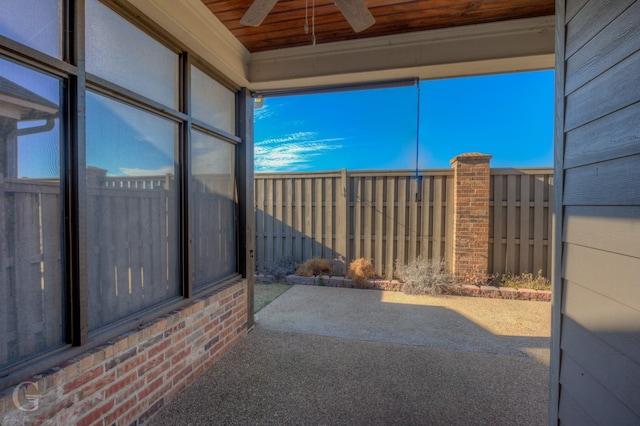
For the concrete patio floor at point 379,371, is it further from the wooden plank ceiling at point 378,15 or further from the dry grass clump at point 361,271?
the wooden plank ceiling at point 378,15

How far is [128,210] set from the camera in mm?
1878

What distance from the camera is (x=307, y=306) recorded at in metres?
4.19

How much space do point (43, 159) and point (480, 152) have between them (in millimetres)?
5161

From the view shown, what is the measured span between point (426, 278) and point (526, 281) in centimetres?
152

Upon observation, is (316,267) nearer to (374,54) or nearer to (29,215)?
(374,54)

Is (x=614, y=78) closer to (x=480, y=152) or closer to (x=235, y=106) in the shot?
(x=235, y=106)

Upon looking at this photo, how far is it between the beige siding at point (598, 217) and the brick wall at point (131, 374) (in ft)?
7.30

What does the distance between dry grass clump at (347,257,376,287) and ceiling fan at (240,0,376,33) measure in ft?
12.6

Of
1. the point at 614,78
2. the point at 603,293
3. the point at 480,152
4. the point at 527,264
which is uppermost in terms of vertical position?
the point at 480,152

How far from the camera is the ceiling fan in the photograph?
1837mm

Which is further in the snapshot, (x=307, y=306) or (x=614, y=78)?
(x=307, y=306)

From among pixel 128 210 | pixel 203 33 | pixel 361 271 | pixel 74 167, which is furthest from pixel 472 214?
pixel 74 167

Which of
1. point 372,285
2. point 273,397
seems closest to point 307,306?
point 372,285

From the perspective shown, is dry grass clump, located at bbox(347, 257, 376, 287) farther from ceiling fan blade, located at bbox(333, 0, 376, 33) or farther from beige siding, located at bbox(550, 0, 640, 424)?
ceiling fan blade, located at bbox(333, 0, 376, 33)
